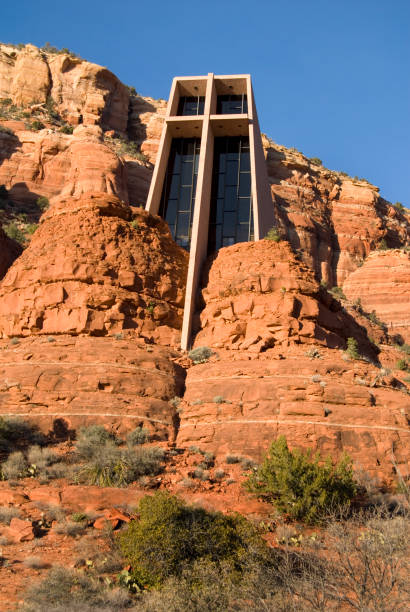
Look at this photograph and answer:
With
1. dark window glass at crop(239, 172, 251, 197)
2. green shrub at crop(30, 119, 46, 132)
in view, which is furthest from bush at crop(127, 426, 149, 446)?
green shrub at crop(30, 119, 46, 132)

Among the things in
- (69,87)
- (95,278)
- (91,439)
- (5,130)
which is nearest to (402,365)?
(95,278)

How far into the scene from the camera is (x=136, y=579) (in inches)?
455

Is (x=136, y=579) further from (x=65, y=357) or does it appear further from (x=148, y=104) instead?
(x=148, y=104)

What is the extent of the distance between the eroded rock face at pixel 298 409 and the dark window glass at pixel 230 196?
1169cm

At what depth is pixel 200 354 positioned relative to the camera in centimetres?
2297

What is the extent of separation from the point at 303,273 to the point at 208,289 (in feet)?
12.3

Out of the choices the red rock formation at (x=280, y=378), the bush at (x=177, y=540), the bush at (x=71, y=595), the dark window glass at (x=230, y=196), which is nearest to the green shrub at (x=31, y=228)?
the dark window glass at (x=230, y=196)

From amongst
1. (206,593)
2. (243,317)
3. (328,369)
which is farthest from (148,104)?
(206,593)

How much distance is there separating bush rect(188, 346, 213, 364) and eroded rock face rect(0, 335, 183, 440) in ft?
3.22

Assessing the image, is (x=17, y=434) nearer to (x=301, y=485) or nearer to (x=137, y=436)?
(x=137, y=436)

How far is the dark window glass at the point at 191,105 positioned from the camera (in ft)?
116

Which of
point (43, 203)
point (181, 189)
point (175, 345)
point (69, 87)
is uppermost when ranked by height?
point (69, 87)

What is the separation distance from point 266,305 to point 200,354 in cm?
294

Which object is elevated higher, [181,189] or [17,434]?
[181,189]
